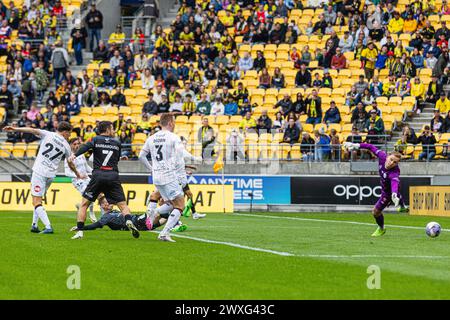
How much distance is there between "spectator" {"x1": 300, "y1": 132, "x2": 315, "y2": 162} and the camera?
38.3 meters

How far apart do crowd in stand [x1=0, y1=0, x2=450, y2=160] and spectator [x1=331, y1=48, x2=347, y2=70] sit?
0.04 m

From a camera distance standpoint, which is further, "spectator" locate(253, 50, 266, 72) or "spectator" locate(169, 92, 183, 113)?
"spectator" locate(253, 50, 266, 72)

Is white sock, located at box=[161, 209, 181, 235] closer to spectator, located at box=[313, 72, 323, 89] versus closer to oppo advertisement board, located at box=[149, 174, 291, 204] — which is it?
oppo advertisement board, located at box=[149, 174, 291, 204]

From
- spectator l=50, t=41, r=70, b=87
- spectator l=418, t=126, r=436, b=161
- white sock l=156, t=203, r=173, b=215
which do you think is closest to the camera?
white sock l=156, t=203, r=173, b=215

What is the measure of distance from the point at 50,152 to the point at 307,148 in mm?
18239

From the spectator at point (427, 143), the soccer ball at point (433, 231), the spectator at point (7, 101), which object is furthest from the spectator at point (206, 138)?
the soccer ball at point (433, 231)

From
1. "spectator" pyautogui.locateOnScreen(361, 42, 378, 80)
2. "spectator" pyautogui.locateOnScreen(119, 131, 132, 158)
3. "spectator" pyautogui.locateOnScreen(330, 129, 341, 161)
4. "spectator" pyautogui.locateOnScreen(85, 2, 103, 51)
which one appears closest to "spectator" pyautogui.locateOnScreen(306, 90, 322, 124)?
"spectator" pyautogui.locateOnScreen(330, 129, 341, 161)

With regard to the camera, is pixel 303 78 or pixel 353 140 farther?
pixel 303 78

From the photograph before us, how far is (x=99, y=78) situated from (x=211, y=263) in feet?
105

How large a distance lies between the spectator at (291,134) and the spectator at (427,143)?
15.0 ft

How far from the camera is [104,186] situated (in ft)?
64.3

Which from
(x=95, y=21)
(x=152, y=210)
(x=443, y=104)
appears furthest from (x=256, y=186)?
(x=152, y=210)

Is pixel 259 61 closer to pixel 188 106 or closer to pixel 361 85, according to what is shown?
pixel 188 106
